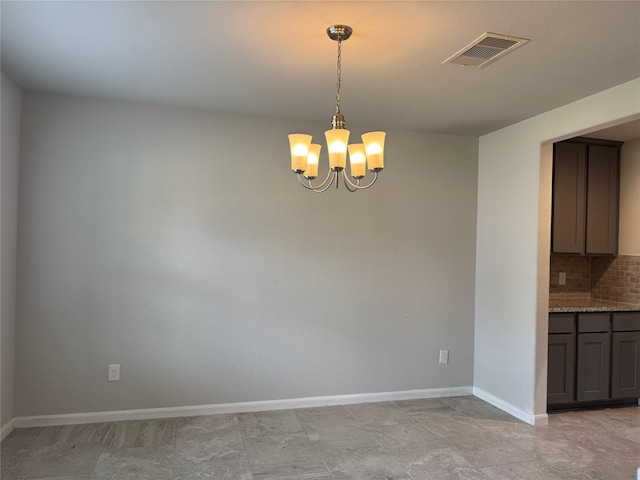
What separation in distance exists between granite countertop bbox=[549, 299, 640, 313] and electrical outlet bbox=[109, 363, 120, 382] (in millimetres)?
3480

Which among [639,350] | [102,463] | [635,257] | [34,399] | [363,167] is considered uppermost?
[363,167]

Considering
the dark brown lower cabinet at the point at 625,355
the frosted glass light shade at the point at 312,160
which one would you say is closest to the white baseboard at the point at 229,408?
the dark brown lower cabinet at the point at 625,355

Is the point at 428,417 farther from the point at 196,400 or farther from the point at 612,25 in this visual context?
the point at 612,25

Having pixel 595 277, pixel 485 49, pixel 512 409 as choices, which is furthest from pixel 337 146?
pixel 595 277

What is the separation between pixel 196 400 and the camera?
3.50 m

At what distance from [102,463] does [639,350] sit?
4.37 m

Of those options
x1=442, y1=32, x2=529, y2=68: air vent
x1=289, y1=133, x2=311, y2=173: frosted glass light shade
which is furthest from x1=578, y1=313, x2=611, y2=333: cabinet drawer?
x1=289, y1=133, x2=311, y2=173: frosted glass light shade

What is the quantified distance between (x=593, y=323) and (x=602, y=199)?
1.21m

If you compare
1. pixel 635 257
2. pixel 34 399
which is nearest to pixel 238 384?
pixel 34 399

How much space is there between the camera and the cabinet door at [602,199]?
4.08 meters

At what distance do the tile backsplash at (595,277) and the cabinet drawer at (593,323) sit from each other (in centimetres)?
57

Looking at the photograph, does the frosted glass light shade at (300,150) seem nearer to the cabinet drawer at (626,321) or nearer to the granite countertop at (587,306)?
the granite countertop at (587,306)

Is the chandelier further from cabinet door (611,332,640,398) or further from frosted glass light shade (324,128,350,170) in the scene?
cabinet door (611,332,640,398)

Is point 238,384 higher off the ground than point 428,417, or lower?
higher
